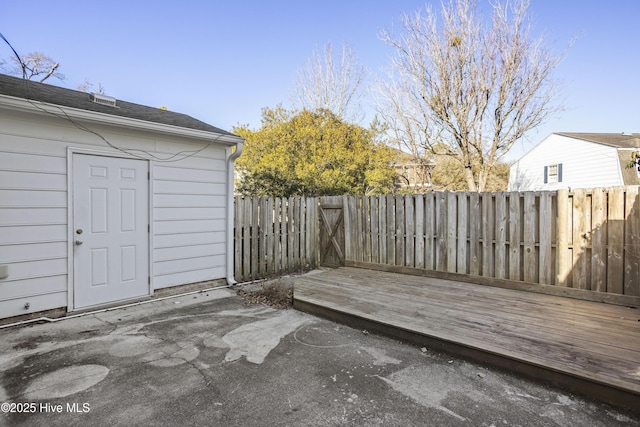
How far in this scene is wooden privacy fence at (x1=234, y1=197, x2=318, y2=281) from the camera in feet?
18.5

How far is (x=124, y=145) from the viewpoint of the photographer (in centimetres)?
429

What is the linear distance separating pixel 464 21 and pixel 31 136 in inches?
452

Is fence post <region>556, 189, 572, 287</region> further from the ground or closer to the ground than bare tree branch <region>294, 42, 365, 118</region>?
closer to the ground

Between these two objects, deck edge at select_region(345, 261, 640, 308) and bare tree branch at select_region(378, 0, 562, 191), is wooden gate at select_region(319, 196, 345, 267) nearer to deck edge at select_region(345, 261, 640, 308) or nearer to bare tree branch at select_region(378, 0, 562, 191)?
deck edge at select_region(345, 261, 640, 308)

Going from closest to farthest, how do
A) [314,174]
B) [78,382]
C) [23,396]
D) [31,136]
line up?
[23,396]
[78,382]
[31,136]
[314,174]

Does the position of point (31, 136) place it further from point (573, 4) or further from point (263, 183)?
point (573, 4)

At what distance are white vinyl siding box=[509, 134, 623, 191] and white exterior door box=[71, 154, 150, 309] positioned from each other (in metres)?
14.3

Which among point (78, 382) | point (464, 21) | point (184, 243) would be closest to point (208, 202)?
point (184, 243)

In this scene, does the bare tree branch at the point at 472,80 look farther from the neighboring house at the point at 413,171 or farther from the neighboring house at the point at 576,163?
the neighboring house at the point at 576,163

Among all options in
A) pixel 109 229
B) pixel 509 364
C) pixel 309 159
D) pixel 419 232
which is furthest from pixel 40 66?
pixel 509 364

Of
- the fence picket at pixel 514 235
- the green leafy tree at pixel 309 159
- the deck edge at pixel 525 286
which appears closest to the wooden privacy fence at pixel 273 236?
the deck edge at pixel 525 286

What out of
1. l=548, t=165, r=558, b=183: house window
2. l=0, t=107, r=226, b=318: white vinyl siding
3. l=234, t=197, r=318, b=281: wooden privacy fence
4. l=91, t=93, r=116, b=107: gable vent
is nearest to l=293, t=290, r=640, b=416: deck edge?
l=234, t=197, r=318, b=281: wooden privacy fence

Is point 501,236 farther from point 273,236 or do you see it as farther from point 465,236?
point 273,236

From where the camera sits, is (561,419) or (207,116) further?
(207,116)
